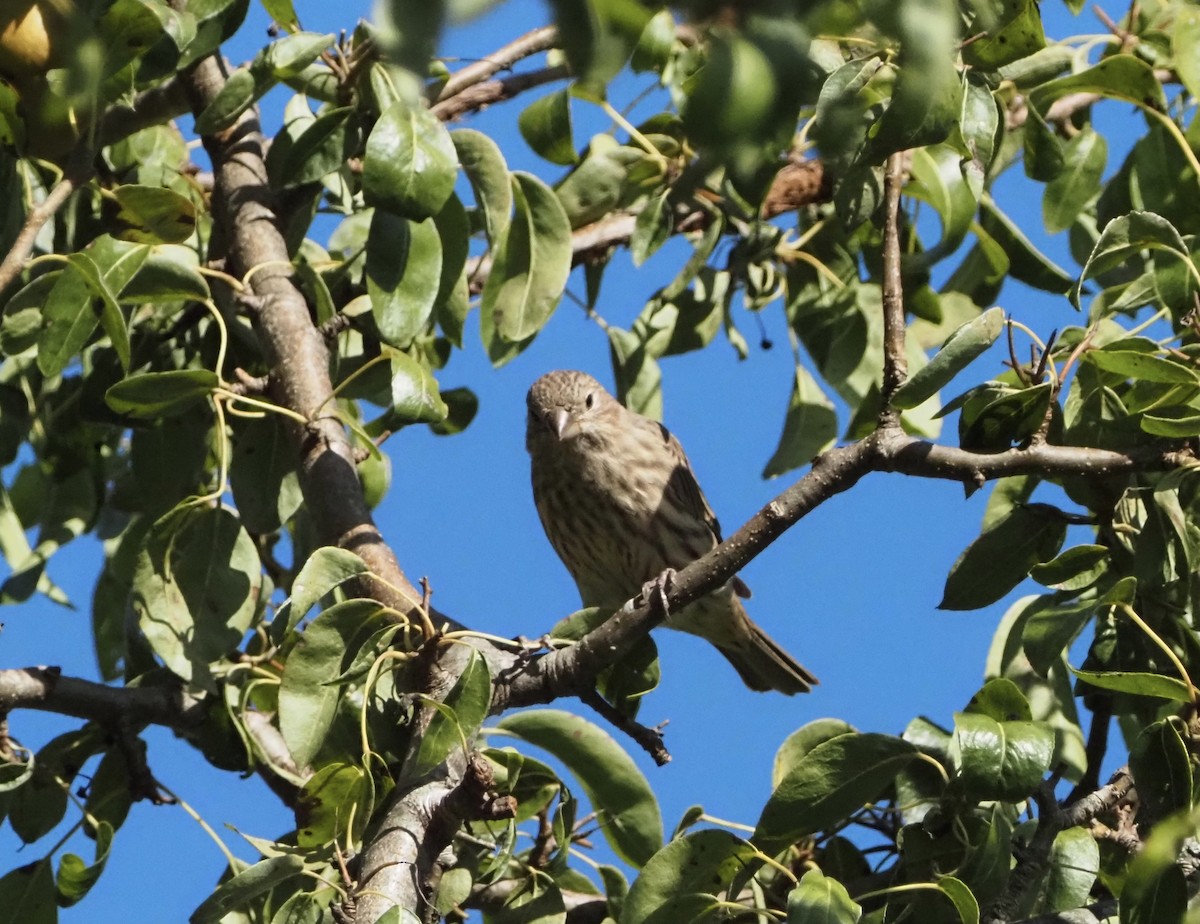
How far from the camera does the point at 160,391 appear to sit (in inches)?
137

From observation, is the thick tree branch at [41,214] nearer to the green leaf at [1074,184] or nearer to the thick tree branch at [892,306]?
the thick tree branch at [892,306]

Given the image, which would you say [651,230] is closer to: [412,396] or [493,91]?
[493,91]

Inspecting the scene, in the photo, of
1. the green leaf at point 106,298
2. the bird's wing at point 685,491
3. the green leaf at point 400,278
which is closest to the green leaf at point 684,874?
the green leaf at point 400,278

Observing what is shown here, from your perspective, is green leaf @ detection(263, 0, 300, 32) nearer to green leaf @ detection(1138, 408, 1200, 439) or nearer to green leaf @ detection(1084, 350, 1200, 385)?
green leaf @ detection(1084, 350, 1200, 385)

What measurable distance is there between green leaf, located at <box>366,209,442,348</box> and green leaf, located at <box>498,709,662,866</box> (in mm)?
933

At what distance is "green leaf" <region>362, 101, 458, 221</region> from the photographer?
3.33m

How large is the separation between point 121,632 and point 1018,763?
2.71 meters

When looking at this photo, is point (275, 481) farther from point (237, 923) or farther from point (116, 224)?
point (237, 923)

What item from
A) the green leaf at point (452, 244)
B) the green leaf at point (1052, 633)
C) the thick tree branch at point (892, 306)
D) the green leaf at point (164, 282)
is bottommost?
the green leaf at point (1052, 633)

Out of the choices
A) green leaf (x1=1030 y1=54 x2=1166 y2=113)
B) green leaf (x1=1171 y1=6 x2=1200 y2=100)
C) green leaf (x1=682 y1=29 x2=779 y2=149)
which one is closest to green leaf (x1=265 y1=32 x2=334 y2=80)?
green leaf (x1=1030 y1=54 x2=1166 y2=113)

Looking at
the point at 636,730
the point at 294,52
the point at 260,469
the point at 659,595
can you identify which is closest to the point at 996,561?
the point at 659,595

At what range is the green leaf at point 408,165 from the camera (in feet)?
10.9

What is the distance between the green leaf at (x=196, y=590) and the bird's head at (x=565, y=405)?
97.8 inches

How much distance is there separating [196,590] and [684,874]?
1375mm
